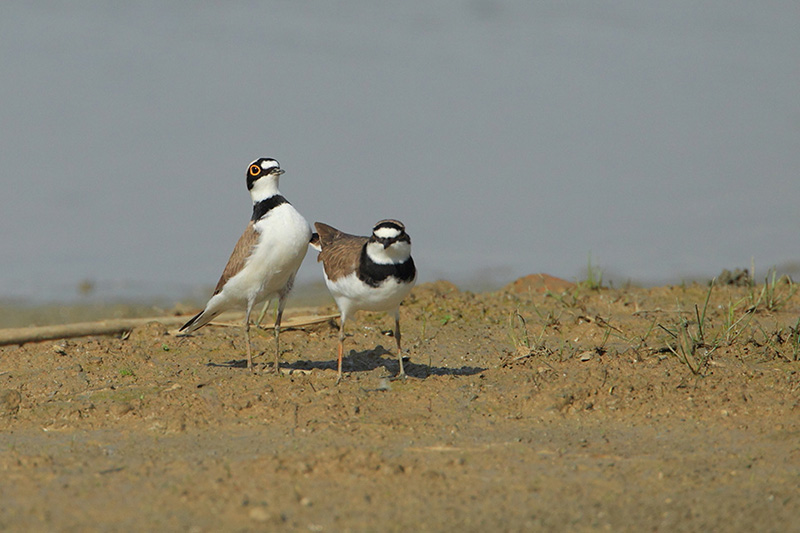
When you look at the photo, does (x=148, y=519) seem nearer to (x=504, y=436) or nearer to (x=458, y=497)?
(x=458, y=497)

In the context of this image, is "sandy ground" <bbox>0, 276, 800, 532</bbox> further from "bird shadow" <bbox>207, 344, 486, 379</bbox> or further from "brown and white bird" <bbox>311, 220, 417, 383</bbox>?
"brown and white bird" <bbox>311, 220, 417, 383</bbox>

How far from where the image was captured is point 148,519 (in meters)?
4.12

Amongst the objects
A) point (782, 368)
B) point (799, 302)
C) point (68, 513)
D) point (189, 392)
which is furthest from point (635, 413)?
point (799, 302)

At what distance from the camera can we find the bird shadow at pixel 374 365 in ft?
24.4

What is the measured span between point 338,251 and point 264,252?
0.67 meters

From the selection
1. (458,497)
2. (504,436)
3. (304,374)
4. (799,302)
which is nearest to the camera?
(458,497)

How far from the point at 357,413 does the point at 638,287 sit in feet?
19.5

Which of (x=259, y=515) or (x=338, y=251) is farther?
(x=338, y=251)

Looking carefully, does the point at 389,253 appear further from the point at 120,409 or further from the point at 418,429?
the point at 120,409

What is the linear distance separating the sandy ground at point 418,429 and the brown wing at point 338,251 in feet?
2.91

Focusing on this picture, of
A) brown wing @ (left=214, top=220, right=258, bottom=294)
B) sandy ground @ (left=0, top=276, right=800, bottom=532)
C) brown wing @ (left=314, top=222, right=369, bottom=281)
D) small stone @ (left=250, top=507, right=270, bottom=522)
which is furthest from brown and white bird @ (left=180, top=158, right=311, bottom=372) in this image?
small stone @ (left=250, top=507, right=270, bottom=522)

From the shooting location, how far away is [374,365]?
7.85m

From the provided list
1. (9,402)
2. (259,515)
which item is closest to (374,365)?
(9,402)

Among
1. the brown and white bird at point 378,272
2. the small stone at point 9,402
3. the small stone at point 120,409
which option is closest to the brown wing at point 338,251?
the brown and white bird at point 378,272
